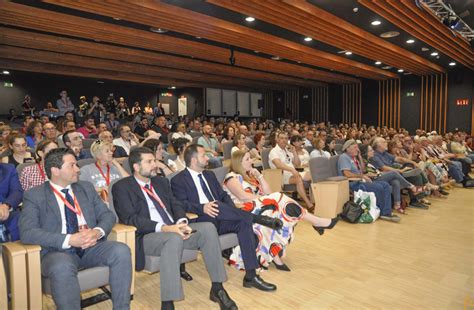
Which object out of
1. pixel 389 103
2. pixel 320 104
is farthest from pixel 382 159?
pixel 320 104

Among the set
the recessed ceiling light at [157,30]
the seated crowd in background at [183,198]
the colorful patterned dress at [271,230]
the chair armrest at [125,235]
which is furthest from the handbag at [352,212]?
the recessed ceiling light at [157,30]

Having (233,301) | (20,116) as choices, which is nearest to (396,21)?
(233,301)

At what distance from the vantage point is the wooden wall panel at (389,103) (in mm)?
15898

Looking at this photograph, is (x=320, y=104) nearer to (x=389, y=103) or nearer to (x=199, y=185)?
(x=389, y=103)

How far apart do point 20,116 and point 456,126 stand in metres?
16.6

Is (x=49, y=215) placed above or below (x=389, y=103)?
below

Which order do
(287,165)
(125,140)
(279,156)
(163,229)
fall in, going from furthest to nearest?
1. (125,140)
2. (279,156)
3. (287,165)
4. (163,229)

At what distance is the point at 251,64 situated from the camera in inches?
451

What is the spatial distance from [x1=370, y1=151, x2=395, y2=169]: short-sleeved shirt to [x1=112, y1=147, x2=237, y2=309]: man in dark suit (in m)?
3.85

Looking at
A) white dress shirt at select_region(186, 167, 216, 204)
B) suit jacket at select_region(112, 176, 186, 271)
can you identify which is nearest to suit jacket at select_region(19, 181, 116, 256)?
suit jacket at select_region(112, 176, 186, 271)

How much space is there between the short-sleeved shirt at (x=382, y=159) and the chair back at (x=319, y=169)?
0.95m

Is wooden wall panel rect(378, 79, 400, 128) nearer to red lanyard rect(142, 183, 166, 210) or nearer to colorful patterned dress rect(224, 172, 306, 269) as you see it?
colorful patterned dress rect(224, 172, 306, 269)

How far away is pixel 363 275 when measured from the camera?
3.17m

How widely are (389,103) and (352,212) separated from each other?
507 inches
